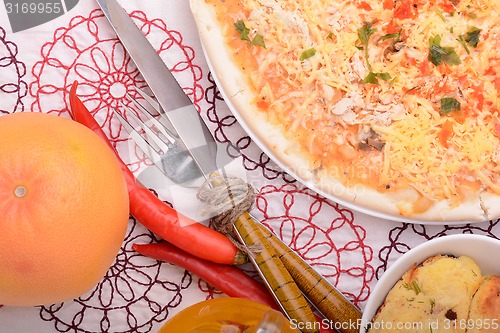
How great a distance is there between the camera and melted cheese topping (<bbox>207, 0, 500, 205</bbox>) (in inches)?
55.6

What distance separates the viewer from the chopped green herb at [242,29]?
55.7 inches

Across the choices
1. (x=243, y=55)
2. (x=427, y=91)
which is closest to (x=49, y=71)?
(x=243, y=55)

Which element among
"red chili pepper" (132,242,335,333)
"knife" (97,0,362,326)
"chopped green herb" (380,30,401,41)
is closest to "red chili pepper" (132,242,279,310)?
"red chili pepper" (132,242,335,333)

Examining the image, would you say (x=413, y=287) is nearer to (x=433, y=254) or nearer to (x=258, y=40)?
(x=433, y=254)

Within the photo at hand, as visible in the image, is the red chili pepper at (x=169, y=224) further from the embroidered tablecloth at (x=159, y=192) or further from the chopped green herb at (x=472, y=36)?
the chopped green herb at (x=472, y=36)

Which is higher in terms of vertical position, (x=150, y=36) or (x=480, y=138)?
(x=150, y=36)

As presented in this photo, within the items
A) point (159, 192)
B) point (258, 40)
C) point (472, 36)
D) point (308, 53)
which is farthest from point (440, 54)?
point (159, 192)

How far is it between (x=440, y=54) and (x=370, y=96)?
0.20m

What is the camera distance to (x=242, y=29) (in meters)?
1.42

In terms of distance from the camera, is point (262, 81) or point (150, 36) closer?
point (262, 81)

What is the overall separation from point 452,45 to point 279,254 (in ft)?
2.14

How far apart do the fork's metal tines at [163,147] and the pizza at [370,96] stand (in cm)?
17

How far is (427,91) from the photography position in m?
1.45

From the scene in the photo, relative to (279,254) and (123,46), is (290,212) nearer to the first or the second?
(279,254)
